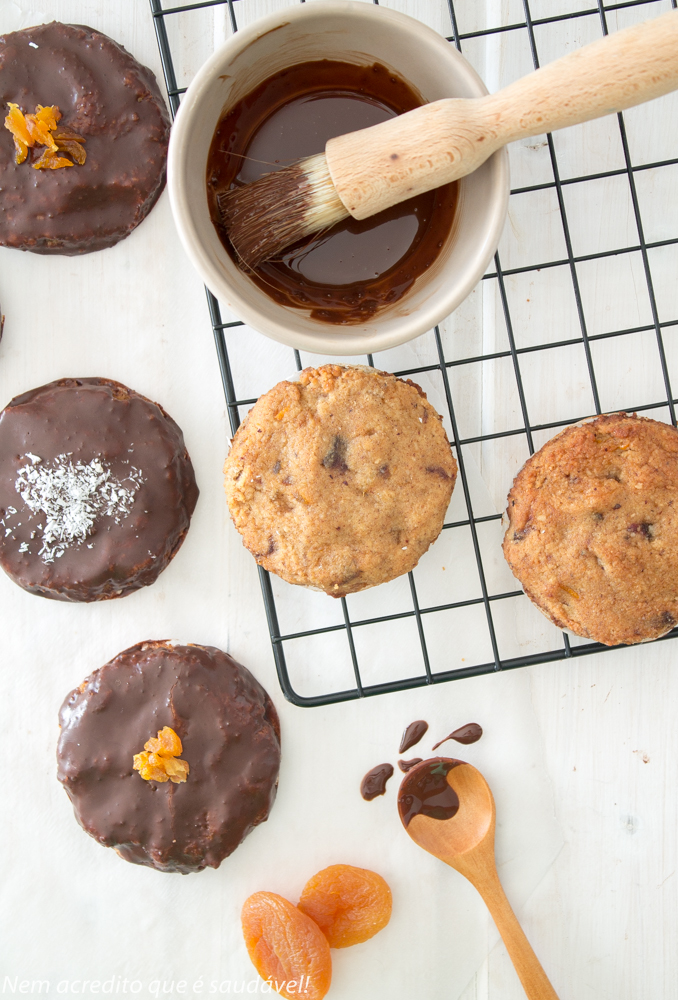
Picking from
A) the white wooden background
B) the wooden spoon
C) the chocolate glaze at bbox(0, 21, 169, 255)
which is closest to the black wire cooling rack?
the white wooden background

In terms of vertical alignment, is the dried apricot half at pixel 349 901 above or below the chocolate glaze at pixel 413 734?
below

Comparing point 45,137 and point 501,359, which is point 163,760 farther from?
point 45,137

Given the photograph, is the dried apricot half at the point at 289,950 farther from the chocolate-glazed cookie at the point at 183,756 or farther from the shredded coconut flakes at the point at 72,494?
the shredded coconut flakes at the point at 72,494

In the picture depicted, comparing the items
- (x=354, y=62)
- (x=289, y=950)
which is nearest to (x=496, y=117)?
(x=354, y=62)

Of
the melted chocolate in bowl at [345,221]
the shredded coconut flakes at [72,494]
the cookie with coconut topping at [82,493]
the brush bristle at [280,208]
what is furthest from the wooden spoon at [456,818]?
the brush bristle at [280,208]

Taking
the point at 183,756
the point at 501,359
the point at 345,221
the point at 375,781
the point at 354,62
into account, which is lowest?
the point at 375,781

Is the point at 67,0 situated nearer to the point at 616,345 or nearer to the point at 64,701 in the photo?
the point at 616,345
